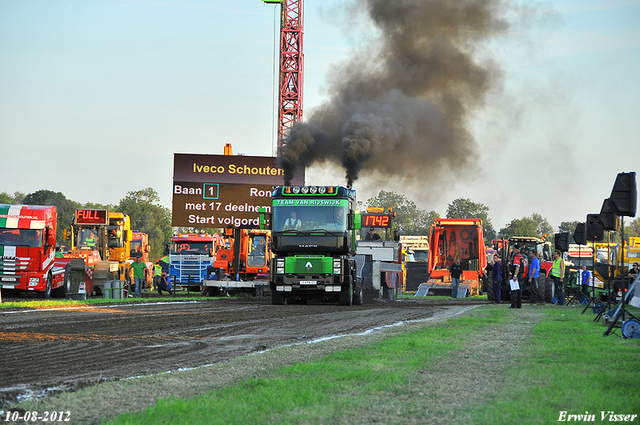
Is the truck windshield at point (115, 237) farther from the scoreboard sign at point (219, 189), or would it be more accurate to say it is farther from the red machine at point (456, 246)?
the red machine at point (456, 246)

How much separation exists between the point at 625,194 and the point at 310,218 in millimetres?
11011

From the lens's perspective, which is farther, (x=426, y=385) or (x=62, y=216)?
(x=62, y=216)

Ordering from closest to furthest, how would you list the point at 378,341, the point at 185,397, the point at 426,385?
the point at 185,397 < the point at 426,385 < the point at 378,341

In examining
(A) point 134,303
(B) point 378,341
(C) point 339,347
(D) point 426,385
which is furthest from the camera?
(A) point 134,303

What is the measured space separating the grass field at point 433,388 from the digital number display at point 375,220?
27.6 meters

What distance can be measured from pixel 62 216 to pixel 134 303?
101685 millimetres

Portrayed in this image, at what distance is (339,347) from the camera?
10.6 meters

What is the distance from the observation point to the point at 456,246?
127 ft

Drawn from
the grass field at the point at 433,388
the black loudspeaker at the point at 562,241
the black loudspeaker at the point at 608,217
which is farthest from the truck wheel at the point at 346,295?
the grass field at the point at 433,388

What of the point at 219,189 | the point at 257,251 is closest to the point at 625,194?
the point at 219,189

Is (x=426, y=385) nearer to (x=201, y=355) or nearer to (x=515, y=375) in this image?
(x=515, y=375)

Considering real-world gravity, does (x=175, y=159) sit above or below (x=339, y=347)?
above

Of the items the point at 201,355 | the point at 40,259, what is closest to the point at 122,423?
the point at 201,355

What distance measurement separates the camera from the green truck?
23750mm
